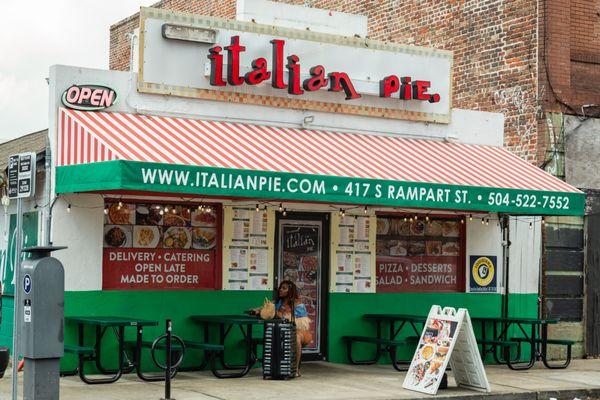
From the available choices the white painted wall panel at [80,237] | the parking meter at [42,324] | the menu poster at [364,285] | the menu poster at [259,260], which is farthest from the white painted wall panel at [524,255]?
the parking meter at [42,324]

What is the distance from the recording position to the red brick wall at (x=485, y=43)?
64.9 ft

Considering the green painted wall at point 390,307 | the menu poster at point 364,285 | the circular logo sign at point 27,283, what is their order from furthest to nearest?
the menu poster at point 364,285
the green painted wall at point 390,307
the circular logo sign at point 27,283

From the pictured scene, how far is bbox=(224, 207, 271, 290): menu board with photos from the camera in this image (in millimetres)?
16562

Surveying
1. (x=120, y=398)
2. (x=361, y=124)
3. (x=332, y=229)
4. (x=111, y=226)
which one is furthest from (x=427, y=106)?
(x=120, y=398)

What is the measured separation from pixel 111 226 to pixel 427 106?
5.99m

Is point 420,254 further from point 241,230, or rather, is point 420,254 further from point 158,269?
point 158,269

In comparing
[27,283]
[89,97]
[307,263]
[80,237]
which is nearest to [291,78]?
[307,263]

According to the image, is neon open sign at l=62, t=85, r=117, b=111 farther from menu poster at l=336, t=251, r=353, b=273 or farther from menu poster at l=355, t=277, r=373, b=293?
menu poster at l=355, t=277, r=373, b=293

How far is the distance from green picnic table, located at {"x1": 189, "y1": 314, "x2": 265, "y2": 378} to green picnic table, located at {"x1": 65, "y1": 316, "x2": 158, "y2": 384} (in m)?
0.99

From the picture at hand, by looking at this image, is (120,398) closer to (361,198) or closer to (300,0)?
(361,198)

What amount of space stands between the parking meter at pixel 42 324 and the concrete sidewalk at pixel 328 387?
62.8 inches

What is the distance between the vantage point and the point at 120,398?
13016mm

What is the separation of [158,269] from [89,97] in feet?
8.80

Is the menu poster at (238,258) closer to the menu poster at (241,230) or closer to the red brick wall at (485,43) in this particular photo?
the menu poster at (241,230)
